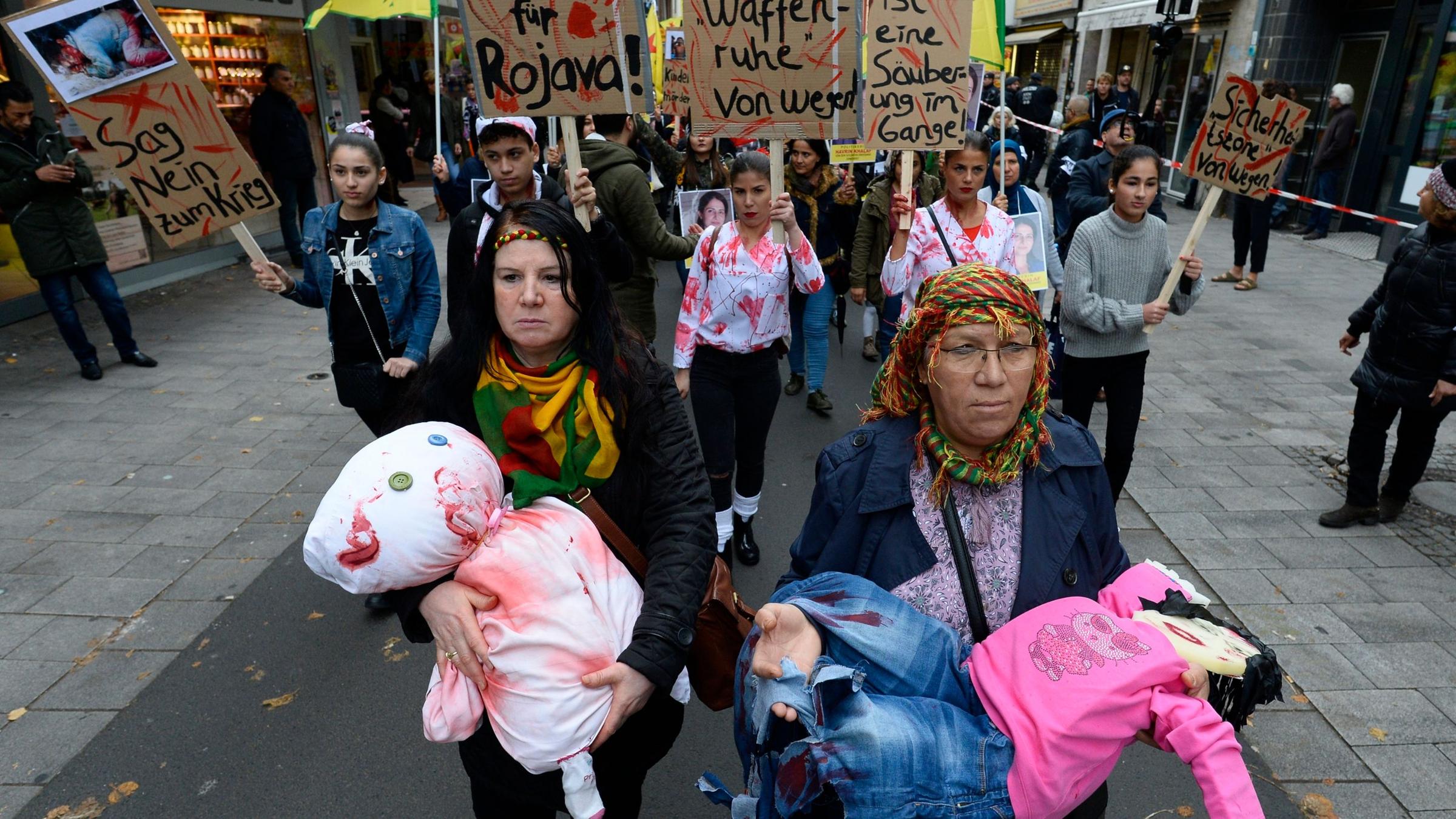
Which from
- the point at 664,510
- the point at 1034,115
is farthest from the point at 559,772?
the point at 1034,115

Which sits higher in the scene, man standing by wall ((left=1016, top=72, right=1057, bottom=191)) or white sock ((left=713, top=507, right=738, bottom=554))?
man standing by wall ((left=1016, top=72, right=1057, bottom=191))

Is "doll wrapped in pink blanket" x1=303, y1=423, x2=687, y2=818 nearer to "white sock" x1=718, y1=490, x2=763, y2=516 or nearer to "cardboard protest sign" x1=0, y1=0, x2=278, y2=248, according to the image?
"cardboard protest sign" x1=0, y1=0, x2=278, y2=248

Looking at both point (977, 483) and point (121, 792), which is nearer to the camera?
point (977, 483)

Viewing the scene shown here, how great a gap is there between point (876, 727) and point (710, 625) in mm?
610

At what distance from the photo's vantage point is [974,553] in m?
1.95

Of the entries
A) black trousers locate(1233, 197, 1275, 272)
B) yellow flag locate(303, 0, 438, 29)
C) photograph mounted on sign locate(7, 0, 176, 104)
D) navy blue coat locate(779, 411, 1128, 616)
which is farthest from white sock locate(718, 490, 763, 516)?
black trousers locate(1233, 197, 1275, 272)

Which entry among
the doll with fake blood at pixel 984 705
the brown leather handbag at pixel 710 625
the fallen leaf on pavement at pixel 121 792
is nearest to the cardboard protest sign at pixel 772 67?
the brown leather handbag at pixel 710 625

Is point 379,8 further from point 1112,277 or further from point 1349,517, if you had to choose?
point 1349,517

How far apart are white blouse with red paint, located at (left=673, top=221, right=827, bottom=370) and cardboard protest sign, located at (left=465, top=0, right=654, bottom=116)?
35.2 inches

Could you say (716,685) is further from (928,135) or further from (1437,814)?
(928,135)

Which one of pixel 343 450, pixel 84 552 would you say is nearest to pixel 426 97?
pixel 343 450

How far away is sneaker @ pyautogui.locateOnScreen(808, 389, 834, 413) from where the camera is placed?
22.1ft

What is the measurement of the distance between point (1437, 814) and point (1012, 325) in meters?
2.59

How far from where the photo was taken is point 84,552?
4637 millimetres
